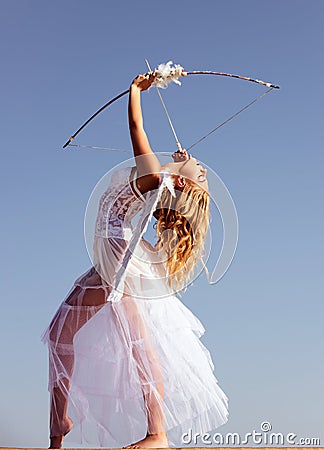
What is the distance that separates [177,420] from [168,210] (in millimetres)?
1085

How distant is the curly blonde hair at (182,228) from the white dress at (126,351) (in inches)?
3.0

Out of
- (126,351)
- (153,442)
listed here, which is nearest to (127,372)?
(126,351)

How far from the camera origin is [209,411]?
3678 mm

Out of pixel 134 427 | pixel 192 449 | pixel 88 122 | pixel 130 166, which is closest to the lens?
pixel 192 449

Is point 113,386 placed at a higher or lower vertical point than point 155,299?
lower

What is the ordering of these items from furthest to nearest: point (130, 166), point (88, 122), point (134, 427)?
point (88, 122), point (130, 166), point (134, 427)

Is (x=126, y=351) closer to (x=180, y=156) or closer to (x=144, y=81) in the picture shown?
(x=180, y=156)

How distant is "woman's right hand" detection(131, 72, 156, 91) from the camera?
3777mm

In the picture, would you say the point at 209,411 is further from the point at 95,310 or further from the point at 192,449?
the point at 192,449

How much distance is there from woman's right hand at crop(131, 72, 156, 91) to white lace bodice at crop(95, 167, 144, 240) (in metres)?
0.46

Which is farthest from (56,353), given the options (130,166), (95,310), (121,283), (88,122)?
(88,122)

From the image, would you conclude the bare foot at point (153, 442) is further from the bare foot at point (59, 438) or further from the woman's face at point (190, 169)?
the woman's face at point (190, 169)

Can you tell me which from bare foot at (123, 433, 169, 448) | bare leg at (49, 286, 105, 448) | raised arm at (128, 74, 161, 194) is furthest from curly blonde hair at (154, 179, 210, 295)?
bare foot at (123, 433, 169, 448)

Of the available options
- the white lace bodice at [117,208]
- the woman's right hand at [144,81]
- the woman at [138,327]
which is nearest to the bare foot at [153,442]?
the woman at [138,327]
